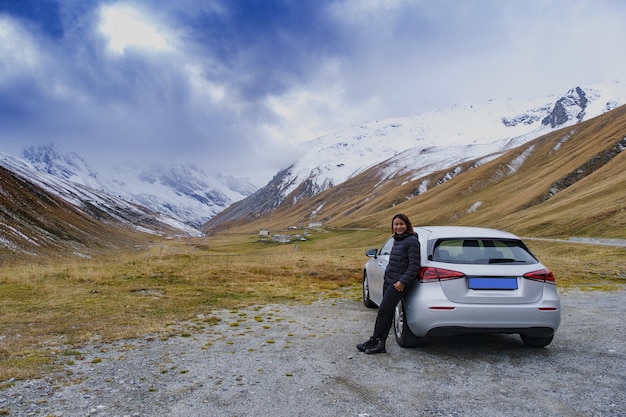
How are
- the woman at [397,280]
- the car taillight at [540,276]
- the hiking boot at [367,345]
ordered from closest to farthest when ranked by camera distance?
the car taillight at [540,276] < the woman at [397,280] < the hiking boot at [367,345]

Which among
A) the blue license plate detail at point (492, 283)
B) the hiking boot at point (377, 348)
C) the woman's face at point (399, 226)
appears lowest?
the hiking boot at point (377, 348)

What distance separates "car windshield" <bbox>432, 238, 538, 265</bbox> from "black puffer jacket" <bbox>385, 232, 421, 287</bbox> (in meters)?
0.48

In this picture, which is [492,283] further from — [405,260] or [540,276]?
[405,260]

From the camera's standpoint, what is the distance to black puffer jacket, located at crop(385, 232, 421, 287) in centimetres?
825

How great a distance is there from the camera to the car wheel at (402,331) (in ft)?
28.2

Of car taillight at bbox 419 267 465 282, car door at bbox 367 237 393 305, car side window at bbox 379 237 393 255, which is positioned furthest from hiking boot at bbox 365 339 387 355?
car side window at bbox 379 237 393 255

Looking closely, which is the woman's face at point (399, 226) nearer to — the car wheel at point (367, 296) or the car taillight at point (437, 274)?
the car taillight at point (437, 274)

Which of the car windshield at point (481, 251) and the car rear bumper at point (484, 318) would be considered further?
the car windshield at point (481, 251)

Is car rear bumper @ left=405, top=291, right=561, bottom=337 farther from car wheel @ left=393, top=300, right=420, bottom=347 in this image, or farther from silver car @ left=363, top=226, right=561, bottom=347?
car wheel @ left=393, top=300, right=420, bottom=347

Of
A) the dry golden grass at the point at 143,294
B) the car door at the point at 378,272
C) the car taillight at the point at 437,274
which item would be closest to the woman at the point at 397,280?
the car taillight at the point at 437,274

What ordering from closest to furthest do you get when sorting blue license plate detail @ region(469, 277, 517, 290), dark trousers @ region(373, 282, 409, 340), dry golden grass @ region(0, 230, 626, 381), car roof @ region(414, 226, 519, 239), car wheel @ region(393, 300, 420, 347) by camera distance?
1. blue license plate detail @ region(469, 277, 517, 290)
2. dark trousers @ region(373, 282, 409, 340)
3. car wheel @ region(393, 300, 420, 347)
4. car roof @ region(414, 226, 519, 239)
5. dry golden grass @ region(0, 230, 626, 381)

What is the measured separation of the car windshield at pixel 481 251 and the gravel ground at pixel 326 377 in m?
1.68

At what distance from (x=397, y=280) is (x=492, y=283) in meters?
1.62

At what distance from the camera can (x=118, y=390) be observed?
644 cm
